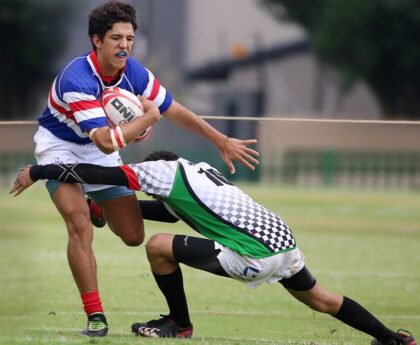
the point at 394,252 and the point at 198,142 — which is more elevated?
the point at 394,252

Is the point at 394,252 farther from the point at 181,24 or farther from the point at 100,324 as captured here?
the point at 181,24

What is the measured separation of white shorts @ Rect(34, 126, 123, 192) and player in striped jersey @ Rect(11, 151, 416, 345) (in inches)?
26.5

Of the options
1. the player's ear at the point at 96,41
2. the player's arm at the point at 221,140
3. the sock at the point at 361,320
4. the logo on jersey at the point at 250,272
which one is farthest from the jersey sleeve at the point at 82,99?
the sock at the point at 361,320

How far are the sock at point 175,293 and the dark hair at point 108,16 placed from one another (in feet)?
5.84

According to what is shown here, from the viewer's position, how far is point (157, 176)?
877 centimetres

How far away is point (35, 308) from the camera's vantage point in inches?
480

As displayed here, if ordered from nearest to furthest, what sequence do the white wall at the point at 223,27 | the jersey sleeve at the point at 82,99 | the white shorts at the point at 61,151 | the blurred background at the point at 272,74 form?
the jersey sleeve at the point at 82,99 → the white shorts at the point at 61,151 → the blurred background at the point at 272,74 → the white wall at the point at 223,27

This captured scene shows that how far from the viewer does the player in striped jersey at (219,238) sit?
867cm

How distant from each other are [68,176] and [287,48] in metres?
51.1

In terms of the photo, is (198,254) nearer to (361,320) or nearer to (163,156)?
(163,156)

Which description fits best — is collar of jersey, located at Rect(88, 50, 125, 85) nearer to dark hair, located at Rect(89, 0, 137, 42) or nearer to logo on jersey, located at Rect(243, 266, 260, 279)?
dark hair, located at Rect(89, 0, 137, 42)

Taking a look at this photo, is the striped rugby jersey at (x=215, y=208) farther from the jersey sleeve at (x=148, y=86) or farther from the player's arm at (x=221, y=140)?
the jersey sleeve at (x=148, y=86)

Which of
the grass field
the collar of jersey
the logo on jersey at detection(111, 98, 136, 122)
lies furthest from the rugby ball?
the grass field

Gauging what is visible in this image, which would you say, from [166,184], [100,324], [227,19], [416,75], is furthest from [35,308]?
[227,19]
